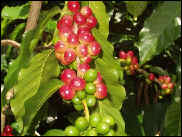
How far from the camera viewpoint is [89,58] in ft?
2.98

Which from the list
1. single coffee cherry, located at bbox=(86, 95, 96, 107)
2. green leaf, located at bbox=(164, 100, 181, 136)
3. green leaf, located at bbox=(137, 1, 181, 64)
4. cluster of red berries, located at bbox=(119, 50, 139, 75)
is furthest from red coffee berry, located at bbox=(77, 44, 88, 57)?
cluster of red berries, located at bbox=(119, 50, 139, 75)

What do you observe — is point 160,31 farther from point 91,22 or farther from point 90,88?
point 90,88

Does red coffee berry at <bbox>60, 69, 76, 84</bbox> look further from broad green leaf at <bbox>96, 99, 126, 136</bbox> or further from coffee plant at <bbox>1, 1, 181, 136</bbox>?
broad green leaf at <bbox>96, 99, 126, 136</bbox>

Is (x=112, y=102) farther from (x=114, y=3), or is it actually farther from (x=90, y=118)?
(x=114, y=3)

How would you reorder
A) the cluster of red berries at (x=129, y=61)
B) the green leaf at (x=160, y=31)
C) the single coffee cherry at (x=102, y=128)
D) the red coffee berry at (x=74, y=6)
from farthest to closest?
the cluster of red berries at (x=129, y=61)
the green leaf at (x=160, y=31)
the red coffee berry at (x=74, y=6)
the single coffee cherry at (x=102, y=128)

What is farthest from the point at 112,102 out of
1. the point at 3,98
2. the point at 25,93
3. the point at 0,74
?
the point at 0,74

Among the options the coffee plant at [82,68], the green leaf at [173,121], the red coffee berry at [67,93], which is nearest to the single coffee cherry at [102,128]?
the coffee plant at [82,68]

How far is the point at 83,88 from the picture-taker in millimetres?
858

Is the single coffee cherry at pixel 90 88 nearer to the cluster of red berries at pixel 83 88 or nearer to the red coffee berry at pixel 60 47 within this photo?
the cluster of red berries at pixel 83 88

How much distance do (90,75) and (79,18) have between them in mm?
207

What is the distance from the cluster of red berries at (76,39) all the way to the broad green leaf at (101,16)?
0.06m

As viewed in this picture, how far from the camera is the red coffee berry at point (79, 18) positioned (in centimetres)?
97

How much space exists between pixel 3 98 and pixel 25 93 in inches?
9.4

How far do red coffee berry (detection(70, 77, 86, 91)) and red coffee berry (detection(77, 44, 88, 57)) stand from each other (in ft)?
0.23
